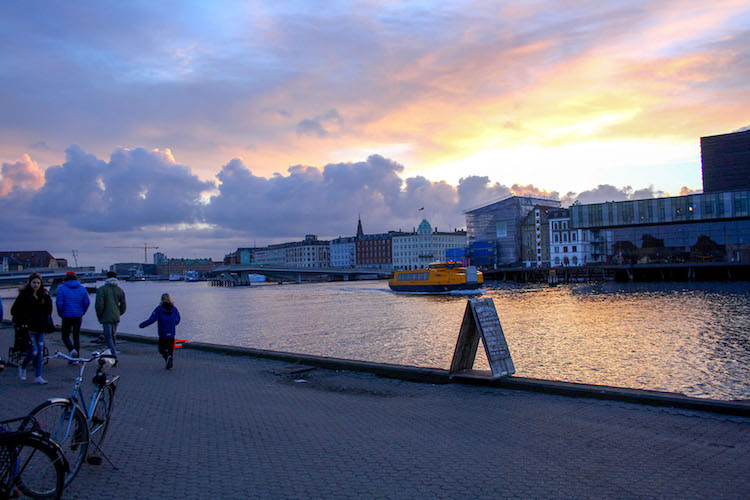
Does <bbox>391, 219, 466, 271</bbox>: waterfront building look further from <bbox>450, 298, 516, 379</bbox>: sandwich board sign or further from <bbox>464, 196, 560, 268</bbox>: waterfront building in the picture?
<bbox>450, 298, 516, 379</bbox>: sandwich board sign

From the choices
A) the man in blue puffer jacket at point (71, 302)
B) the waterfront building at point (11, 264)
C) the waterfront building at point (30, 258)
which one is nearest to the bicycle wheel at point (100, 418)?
the man in blue puffer jacket at point (71, 302)

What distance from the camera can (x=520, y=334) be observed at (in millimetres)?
27531

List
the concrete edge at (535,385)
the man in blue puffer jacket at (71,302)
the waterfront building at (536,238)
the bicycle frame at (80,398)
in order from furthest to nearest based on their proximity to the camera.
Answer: the waterfront building at (536,238) < the man in blue puffer jacket at (71,302) < the concrete edge at (535,385) < the bicycle frame at (80,398)

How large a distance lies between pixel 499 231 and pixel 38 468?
143m

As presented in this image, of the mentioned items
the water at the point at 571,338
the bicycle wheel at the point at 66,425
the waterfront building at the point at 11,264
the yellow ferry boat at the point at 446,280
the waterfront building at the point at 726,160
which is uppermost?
the waterfront building at the point at 726,160

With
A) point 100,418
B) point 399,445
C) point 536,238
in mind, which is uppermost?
point 536,238

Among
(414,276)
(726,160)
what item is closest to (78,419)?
(414,276)

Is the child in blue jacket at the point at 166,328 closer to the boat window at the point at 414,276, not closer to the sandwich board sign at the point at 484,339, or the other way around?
the sandwich board sign at the point at 484,339

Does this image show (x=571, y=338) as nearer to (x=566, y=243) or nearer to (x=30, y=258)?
(x=566, y=243)

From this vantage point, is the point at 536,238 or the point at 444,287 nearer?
the point at 444,287

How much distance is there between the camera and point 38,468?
4547 millimetres

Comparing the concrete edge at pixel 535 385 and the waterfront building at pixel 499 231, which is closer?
the concrete edge at pixel 535 385

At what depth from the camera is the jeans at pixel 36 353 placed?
35.3 ft

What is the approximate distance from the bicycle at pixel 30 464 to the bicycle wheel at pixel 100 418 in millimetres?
1108
